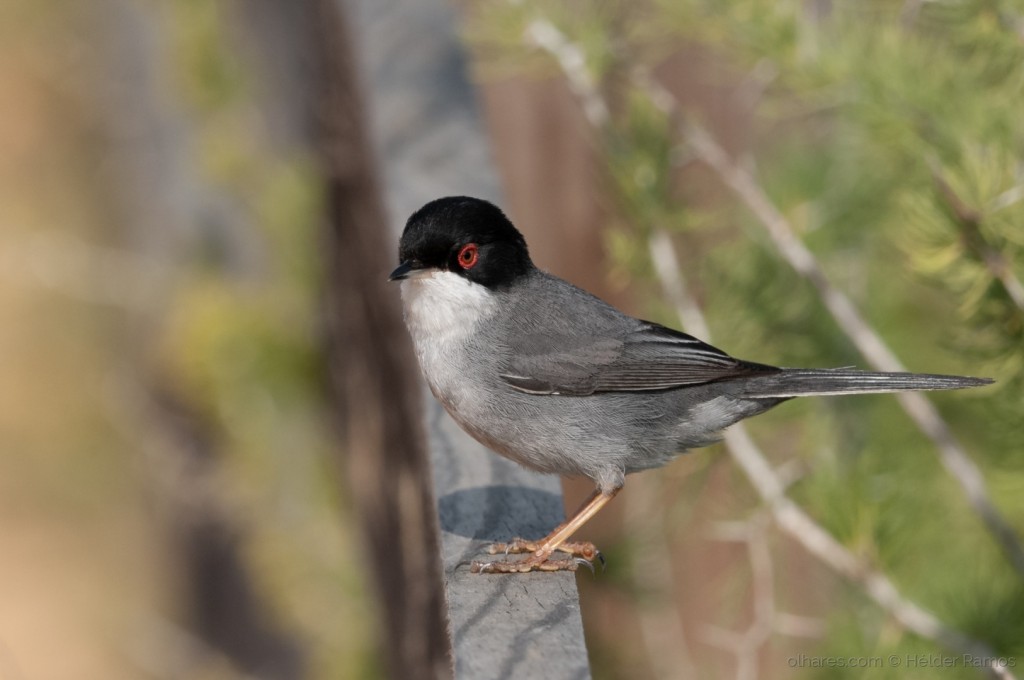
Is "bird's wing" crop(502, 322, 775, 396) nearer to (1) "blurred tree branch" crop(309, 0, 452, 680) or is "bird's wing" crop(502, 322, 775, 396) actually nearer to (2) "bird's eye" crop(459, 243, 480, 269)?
(2) "bird's eye" crop(459, 243, 480, 269)

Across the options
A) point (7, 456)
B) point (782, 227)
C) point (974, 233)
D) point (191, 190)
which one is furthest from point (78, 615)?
point (974, 233)

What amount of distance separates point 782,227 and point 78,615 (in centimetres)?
607

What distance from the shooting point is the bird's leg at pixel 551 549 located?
96.7 inches

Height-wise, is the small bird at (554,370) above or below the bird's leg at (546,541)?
above

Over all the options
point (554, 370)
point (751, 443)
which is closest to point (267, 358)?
point (554, 370)

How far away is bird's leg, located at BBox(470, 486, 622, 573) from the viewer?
2.46m

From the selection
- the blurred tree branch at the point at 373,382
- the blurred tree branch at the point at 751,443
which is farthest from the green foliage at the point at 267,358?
the blurred tree branch at the point at 751,443

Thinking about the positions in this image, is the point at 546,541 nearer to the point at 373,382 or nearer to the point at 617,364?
the point at 617,364

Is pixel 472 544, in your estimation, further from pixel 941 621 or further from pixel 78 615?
pixel 78 615

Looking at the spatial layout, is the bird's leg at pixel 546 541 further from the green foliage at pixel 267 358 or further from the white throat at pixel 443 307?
the green foliage at pixel 267 358

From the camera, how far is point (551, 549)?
2637mm

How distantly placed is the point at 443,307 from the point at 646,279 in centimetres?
109

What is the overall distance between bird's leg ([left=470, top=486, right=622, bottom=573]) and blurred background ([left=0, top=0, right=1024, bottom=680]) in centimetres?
54

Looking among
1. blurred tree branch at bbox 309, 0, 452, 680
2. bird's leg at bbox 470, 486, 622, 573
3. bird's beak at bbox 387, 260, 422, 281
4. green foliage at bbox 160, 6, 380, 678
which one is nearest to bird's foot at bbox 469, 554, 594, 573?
bird's leg at bbox 470, 486, 622, 573
